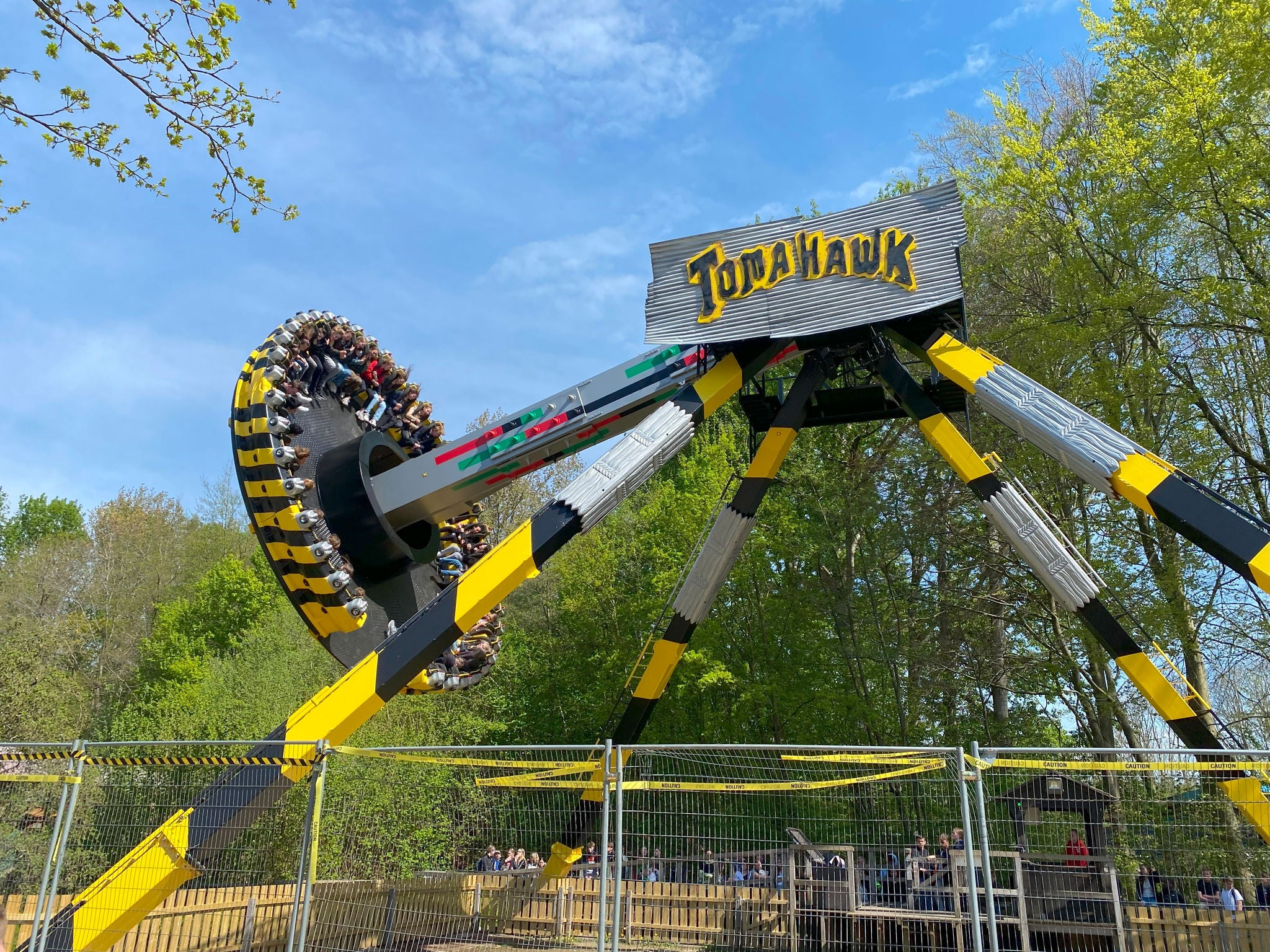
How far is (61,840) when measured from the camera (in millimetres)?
→ 8727

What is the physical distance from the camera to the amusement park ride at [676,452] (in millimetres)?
10820

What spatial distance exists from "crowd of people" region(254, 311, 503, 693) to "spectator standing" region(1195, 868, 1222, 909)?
330 inches

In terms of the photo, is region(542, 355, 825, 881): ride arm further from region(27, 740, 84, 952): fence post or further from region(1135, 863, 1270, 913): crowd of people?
region(27, 740, 84, 952): fence post

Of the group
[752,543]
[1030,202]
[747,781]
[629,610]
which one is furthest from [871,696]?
[747,781]

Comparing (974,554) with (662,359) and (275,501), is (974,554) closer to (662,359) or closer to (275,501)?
(662,359)

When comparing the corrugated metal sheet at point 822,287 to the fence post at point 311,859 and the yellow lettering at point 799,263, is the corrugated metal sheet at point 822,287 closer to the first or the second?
the yellow lettering at point 799,263

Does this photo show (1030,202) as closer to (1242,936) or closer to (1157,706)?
(1157,706)

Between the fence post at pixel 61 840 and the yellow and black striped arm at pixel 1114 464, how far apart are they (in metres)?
10.3

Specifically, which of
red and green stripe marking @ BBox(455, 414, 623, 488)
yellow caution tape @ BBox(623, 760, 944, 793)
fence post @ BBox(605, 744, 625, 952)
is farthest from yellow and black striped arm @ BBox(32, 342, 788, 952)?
yellow caution tape @ BBox(623, 760, 944, 793)

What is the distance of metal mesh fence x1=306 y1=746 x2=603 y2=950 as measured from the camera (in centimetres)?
950

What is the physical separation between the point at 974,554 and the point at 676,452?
1285 cm

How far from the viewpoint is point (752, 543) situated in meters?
29.6

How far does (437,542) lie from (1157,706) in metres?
10.1

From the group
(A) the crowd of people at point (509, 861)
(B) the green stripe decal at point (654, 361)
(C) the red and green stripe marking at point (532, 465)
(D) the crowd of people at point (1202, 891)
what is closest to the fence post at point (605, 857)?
(D) the crowd of people at point (1202, 891)
